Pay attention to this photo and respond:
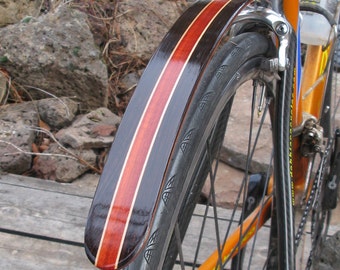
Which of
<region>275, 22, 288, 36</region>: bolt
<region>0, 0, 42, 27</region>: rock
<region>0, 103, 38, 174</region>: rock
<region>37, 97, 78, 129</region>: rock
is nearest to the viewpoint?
<region>275, 22, 288, 36</region>: bolt

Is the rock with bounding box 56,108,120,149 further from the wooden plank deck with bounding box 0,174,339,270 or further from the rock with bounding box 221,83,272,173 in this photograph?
the rock with bounding box 221,83,272,173

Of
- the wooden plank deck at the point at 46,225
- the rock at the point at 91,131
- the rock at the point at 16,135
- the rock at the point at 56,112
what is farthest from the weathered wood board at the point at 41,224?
the rock at the point at 56,112

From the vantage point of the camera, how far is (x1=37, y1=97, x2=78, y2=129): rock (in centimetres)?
238

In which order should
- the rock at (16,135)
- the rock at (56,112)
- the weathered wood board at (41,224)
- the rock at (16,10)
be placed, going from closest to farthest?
the weathered wood board at (41,224)
the rock at (16,135)
the rock at (56,112)
the rock at (16,10)

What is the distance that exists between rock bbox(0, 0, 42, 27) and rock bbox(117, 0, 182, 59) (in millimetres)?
442

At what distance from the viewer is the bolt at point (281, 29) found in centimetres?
86

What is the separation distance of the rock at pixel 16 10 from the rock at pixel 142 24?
0.44m

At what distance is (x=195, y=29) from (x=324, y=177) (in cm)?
74

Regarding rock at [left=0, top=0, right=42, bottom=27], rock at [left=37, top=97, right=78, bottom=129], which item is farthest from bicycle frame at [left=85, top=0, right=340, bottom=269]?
rock at [left=0, top=0, right=42, bottom=27]

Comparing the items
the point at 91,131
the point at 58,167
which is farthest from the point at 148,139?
the point at 91,131

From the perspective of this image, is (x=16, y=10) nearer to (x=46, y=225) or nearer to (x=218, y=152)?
(x=46, y=225)

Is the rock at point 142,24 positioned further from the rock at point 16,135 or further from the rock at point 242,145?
the rock at point 16,135

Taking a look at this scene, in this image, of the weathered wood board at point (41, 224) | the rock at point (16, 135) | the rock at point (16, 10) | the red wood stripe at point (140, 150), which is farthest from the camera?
the rock at point (16, 10)

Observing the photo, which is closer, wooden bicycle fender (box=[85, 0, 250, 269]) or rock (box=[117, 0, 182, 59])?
wooden bicycle fender (box=[85, 0, 250, 269])
